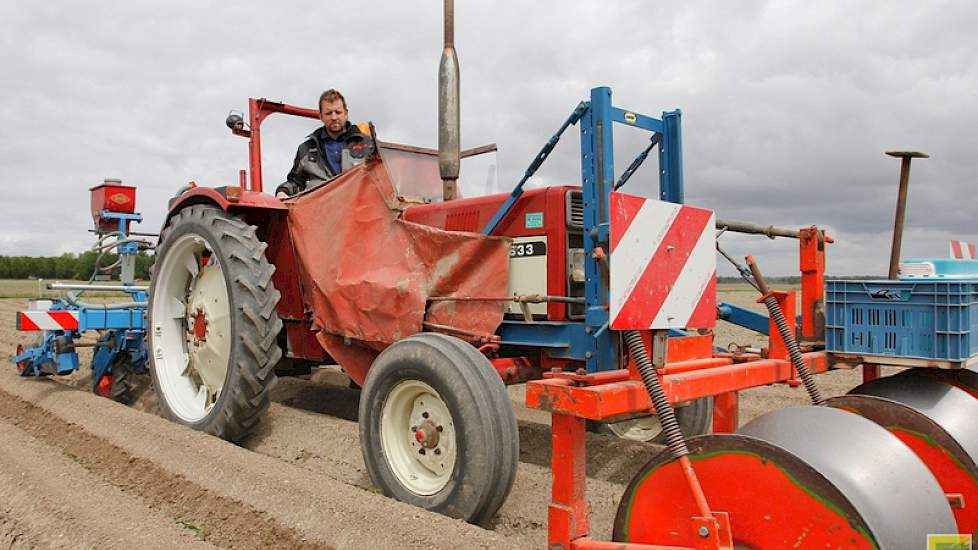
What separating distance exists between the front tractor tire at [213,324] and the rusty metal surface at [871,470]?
3047 mm

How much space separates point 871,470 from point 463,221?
2.51 metres

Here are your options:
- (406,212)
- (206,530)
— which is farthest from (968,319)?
(206,530)

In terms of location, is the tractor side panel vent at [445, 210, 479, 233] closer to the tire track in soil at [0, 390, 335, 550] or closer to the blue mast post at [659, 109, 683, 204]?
the blue mast post at [659, 109, 683, 204]

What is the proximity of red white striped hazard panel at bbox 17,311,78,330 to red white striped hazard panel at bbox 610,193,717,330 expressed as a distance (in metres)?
5.14

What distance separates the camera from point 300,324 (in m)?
4.86

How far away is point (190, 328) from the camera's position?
16.5 ft

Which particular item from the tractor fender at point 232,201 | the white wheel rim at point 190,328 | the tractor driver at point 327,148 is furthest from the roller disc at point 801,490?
the tractor driver at point 327,148

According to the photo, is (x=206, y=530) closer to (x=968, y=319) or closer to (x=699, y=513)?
(x=699, y=513)

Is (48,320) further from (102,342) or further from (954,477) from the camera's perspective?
(954,477)

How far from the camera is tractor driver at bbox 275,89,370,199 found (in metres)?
5.25

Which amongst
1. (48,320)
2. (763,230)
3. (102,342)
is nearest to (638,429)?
(763,230)

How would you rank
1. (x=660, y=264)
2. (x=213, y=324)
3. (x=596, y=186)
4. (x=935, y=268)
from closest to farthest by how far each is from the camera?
(x=660, y=264)
(x=596, y=186)
(x=935, y=268)
(x=213, y=324)

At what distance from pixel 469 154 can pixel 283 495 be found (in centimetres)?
268

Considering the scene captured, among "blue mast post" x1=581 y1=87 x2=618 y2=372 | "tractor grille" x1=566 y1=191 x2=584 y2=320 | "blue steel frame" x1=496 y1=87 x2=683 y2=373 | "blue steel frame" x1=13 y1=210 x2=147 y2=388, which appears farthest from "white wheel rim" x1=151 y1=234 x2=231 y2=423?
"blue mast post" x1=581 y1=87 x2=618 y2=372
